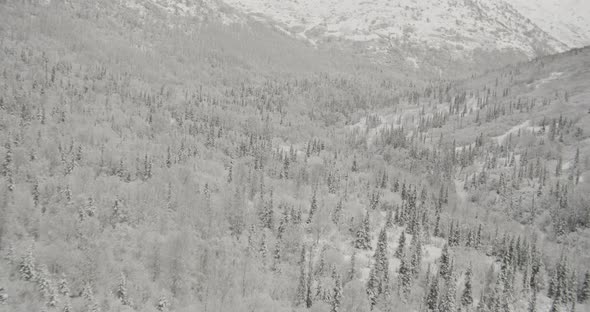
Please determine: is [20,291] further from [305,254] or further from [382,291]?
[382,291]

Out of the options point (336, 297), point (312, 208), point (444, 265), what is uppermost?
point (336, 297)

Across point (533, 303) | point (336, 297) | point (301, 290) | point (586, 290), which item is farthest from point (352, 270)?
point (586, 290)

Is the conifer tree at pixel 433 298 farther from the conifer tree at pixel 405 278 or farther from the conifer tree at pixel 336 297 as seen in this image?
the conifer tree at pixel 336 297

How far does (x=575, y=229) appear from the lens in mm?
141750

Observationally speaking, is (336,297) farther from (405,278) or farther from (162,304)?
(162,304)

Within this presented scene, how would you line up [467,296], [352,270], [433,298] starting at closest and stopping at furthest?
[433,298], [467,296], [352,270]

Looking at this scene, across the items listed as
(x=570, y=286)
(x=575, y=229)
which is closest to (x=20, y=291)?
(x=570, y=286)

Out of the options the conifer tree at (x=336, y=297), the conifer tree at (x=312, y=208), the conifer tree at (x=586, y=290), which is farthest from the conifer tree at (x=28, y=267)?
the conifer tree at (x=586, y=290)

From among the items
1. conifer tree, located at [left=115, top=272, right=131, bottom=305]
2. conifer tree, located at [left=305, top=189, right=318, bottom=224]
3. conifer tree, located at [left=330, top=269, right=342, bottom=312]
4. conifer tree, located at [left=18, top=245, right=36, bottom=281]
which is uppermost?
conifer tree, located at [left=18, top=245, right=36, bottom=281]

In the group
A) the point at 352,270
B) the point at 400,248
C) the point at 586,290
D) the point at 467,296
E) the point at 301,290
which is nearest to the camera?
the point at 301,290

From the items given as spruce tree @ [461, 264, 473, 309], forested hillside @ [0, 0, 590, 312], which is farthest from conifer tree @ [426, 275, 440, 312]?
spruce tree @ [461, 264, 473, 309]

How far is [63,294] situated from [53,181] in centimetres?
4233

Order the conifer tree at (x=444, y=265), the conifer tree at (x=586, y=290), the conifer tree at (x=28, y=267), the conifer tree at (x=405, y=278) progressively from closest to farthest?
the conifer tree at (x=28, y=267) → the conifer tree at (x=586, y=290) → the conifer tree at (x=405, y=278) → the conifer tree at (x=444, y=265)

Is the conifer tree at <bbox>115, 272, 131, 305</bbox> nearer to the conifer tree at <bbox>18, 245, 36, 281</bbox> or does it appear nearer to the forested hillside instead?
the forested hillside
